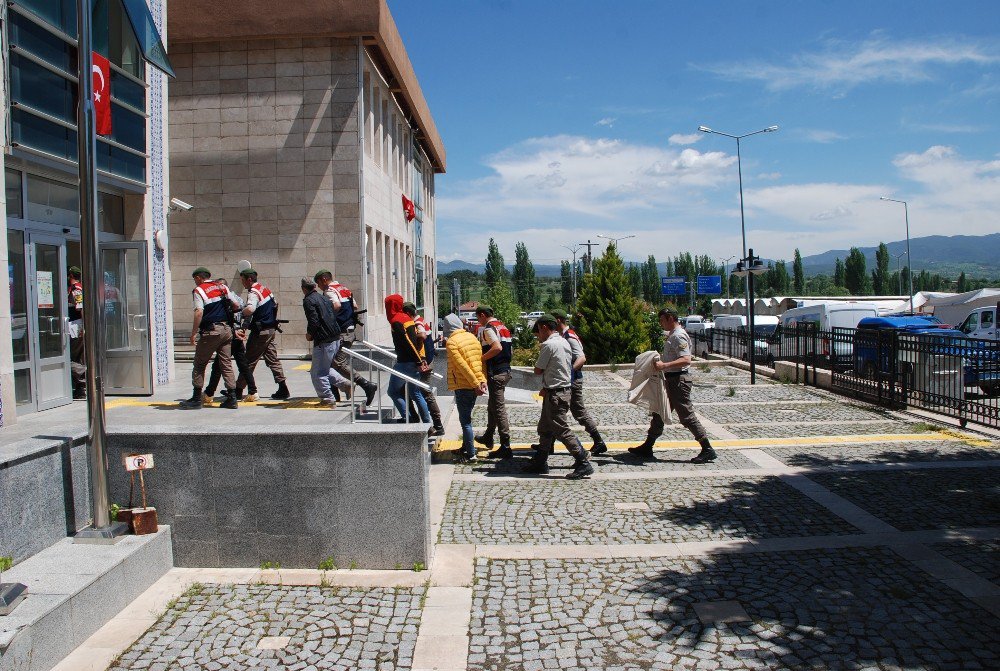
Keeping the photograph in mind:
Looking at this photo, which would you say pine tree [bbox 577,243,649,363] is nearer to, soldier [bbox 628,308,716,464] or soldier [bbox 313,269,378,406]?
soldier [bbox 628,308,716,464]

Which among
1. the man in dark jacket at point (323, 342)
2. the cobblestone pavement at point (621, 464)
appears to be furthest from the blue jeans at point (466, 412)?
the man in dark jacket at point (323, 342)

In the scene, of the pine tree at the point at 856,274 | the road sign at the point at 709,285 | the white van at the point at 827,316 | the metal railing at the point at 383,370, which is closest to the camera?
the metal railing at the point at 383,370

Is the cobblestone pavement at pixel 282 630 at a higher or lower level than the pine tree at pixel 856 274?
lower

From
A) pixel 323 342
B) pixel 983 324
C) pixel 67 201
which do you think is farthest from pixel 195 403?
A: pixel 983 324

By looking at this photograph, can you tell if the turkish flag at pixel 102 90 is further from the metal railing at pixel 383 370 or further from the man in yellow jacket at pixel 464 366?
the man in yellow jacket at pixel 464 366

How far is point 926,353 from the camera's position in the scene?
12.6m

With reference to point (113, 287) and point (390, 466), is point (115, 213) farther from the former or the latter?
point (390, 466)

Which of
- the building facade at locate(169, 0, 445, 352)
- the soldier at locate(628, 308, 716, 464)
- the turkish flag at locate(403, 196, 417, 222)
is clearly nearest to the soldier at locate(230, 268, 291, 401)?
the soldier at locate(628, 308, 716, 464)

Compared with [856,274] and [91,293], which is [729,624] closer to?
[91,293]

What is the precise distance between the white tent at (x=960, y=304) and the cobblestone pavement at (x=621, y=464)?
30861mm

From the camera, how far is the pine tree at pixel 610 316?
2528 centimetres

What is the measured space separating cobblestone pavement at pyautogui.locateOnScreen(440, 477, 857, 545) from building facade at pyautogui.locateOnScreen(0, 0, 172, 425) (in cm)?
378

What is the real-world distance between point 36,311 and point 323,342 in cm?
293

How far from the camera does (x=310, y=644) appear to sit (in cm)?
463
